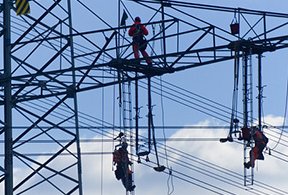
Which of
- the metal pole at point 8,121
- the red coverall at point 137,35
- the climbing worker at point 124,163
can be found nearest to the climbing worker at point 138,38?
the red coverall at point 137,35

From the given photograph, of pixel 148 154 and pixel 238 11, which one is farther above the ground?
pixel 238 11

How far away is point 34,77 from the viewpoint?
43312 mm

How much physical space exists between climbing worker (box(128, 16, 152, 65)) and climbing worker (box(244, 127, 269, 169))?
4107 millimetres

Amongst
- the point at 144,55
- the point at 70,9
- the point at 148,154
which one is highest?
the point at 70,9

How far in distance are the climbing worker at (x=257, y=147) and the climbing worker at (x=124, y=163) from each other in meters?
3.86

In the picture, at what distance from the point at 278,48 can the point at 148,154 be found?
185 inches

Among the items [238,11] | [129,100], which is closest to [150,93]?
[129,100]

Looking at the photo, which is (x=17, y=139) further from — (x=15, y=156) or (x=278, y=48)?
(x=278, y=48)

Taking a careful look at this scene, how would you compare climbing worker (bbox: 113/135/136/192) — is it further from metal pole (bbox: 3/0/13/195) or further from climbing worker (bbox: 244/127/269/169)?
climbing worker (bbox: 244/127/269/169)

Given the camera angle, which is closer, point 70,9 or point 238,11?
point 238,11

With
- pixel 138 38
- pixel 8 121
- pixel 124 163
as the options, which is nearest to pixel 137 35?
pixel 138 38

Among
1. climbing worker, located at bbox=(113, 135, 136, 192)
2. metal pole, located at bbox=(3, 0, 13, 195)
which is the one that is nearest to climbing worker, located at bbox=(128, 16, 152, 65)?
climbing worker, located at bbox=(113, 135, 136, 192)

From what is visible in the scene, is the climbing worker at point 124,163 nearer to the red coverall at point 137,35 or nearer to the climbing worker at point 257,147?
the red coverall at point 137,35

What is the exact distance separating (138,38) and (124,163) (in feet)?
11.7
